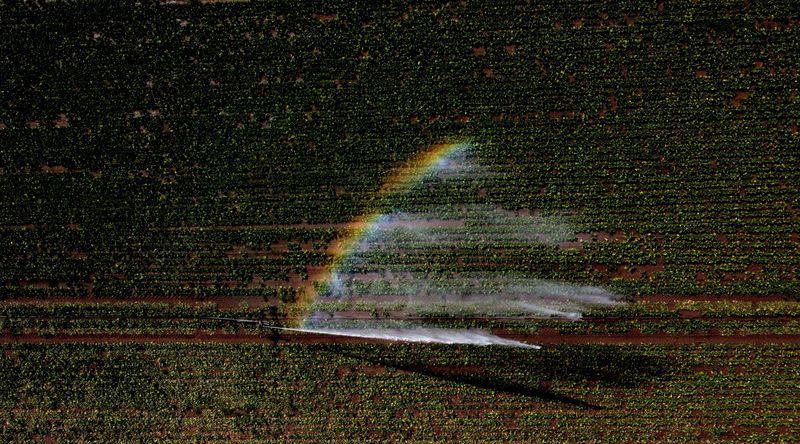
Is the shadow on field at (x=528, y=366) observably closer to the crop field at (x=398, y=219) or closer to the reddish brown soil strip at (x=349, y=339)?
the crop field at (x=398, y=219)

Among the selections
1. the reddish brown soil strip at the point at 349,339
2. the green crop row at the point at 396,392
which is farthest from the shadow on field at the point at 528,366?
the reddish brown soil strip at the point at 349,339

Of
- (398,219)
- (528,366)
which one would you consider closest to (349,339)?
(398,219)

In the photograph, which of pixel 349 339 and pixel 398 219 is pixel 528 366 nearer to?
pixel 349 339

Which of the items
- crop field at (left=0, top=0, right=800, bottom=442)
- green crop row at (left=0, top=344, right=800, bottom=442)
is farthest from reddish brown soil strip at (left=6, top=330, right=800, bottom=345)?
green crop row at (left=0, top=344, right=800, bottom=442)

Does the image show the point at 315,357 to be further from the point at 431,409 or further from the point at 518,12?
the point at 518,12

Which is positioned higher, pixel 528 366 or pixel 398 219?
pixel 398 219

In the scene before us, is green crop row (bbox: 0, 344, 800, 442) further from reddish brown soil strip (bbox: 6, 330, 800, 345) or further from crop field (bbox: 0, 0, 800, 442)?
reddish brown soil strip (bbox: 6, 330, 800, 345)

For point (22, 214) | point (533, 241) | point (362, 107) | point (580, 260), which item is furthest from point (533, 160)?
point (22, 214)

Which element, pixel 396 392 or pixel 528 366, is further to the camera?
pixel 396 392
